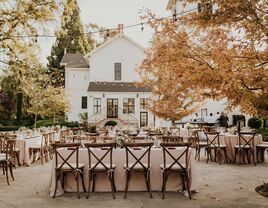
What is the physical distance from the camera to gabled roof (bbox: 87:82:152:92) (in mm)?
35500

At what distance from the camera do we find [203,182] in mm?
9180

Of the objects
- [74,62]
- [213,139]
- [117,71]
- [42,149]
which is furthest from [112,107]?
[213,139]

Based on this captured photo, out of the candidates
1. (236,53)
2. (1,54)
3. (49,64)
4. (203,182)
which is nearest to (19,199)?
(203,182)

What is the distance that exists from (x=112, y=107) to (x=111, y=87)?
199cm

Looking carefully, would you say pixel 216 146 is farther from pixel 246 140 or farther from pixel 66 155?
pixel 66 155

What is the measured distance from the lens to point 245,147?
1204 centimetres

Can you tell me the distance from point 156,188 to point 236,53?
337cm

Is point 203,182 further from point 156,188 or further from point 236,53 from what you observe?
point 236,53

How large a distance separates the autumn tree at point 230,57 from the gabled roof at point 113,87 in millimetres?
27779

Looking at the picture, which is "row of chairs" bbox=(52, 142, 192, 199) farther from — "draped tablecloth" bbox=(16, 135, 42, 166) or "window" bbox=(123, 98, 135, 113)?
"window" bbox=(123, 98, 135, 113)

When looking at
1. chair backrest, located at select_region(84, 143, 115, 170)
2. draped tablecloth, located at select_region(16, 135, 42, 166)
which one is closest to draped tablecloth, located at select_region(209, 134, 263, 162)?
chair backrest, located at select_region(84, 143, 115, 170)

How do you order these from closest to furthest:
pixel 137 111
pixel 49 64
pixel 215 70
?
pixel 215 70 < pixel 137 111 < pixel 49 64

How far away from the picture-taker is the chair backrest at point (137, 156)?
25.0 ft

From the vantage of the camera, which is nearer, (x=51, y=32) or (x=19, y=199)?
(x=19, y=199)
